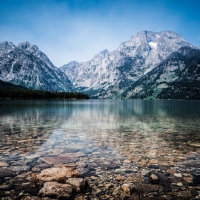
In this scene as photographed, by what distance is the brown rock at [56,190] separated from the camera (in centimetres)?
808

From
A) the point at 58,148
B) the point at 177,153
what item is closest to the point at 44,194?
the point at 58,148

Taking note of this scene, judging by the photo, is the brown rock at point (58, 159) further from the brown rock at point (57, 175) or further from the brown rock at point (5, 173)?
the brown rock at point (57, 175)

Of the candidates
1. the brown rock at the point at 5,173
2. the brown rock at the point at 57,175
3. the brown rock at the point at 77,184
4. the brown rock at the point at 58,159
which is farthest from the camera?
the brown rock at the point at 58,159

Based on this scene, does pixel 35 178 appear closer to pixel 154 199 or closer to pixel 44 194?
pixel 44 194

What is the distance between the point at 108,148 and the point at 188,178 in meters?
7.95

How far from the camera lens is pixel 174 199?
818cm

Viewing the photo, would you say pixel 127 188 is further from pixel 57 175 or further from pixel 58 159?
pixel 58 159

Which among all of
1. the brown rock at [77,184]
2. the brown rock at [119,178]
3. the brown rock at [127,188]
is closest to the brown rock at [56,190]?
the brown rock at [77,184]

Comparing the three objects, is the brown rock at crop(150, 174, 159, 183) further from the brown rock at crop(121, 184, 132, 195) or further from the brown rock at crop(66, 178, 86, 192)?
the brown rock at crop(66, 178, 86, 192)

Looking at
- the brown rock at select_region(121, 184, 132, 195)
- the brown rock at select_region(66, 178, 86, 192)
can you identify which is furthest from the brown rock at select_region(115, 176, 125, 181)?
the brown rock at select_region(66, 178, 86, 192)

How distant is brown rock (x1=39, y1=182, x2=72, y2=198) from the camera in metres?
8.08

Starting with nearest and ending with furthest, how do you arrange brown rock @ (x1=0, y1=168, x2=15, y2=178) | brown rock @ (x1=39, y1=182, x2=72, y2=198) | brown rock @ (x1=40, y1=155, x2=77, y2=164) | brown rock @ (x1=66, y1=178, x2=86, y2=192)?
brown rock @ (x1=39, y1=182, x2=72, y2=198)
brown rock @ (x1=66, y1=178, x2=86, y2=192)
brown rock @ (x1=0, y1=168, x2=15, y2=178)
brown rock @ (x1=40, y1=155, x2=77, y2=164)

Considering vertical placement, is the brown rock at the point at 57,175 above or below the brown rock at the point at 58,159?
above

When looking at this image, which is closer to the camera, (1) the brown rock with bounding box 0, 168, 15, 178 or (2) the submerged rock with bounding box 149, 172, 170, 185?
(2) the submerged rock with bounding box 149, 172, 170, 185
